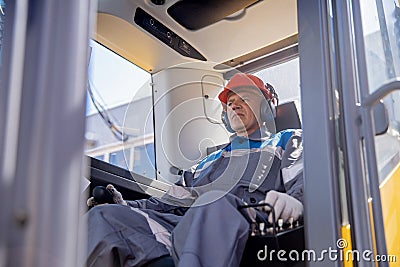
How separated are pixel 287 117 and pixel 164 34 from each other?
0.80 metres

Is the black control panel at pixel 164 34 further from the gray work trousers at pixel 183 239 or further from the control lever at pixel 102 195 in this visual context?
the gray work trousers at pixel 183 239

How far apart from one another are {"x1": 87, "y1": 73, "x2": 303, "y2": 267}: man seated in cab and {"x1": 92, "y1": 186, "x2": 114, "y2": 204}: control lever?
48 millimetres

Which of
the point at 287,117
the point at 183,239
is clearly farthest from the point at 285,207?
the point at 287,117

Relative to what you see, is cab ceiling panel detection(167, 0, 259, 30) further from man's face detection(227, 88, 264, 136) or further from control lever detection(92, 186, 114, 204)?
control lever detection(92, 186, 114, 204)

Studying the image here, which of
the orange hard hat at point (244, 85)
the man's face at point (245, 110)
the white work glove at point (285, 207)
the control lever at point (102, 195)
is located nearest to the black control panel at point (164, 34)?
the orange hard hat at point (244, 85)

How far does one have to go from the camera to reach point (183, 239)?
1.54 meters

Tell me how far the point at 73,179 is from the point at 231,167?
156 cm

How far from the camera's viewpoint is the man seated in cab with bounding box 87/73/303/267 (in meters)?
1.52

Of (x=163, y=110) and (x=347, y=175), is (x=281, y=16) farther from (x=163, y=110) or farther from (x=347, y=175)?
(x=347, y=175)

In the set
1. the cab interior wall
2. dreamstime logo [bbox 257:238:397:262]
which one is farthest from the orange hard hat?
dreamstime logo [bbox 257:238:397:262]

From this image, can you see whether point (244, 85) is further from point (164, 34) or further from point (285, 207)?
point (285, 207)

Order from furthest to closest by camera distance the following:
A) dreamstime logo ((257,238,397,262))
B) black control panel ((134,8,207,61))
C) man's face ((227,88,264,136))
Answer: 1. black control panel ((134,8,207,61))
2. man's face ((227,88,264,136))
3. dreamstime logo ((257,238,397,262))

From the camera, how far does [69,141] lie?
655mm

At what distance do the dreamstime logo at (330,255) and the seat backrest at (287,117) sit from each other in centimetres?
98
